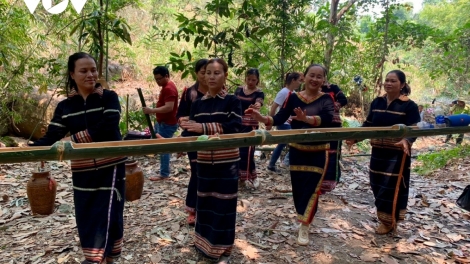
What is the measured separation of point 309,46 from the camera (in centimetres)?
701

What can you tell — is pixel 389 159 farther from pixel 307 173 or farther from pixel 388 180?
pixel 307 173

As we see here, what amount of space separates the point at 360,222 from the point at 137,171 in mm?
2562

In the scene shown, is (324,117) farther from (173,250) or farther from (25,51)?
(25,51)

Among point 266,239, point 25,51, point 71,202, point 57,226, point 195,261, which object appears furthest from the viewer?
point 25,51

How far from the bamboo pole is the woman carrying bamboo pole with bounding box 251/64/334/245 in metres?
0.82

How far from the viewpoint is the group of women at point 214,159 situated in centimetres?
239

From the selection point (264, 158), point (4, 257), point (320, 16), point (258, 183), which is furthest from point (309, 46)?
point (4, 257)

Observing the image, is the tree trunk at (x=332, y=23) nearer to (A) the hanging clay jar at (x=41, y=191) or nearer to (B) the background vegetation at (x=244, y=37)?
(B) the background vegetation at (x=244, y=37)

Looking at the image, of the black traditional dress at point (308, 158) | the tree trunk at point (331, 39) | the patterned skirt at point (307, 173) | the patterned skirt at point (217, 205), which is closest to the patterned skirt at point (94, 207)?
the patterned skirt at point (217, 205)

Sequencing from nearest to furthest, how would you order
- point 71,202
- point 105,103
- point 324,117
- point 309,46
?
1. point 105,103
2. point 324,117
3. point 71,202
4. point 309,46

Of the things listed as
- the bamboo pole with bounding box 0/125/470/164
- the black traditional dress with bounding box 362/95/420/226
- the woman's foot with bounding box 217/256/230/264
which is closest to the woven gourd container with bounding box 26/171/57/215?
the woman's foot with bounding box 217/256/230/264

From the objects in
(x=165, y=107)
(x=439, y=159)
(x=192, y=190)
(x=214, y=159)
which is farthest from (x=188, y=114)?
(x=439, y=159)

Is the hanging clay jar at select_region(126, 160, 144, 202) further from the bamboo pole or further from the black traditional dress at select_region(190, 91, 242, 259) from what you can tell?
the bamboo pole

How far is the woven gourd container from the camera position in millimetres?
3443
